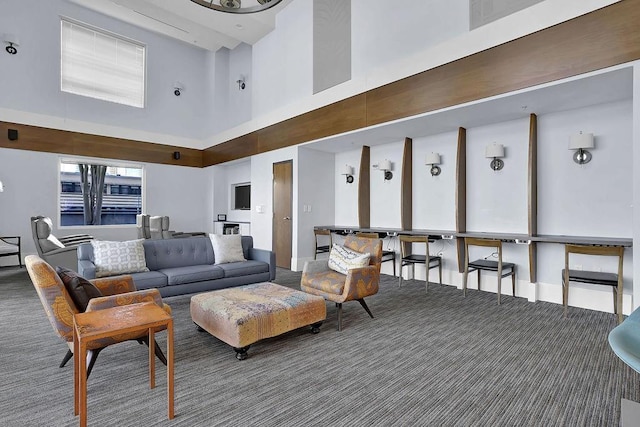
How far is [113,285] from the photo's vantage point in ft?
9.61

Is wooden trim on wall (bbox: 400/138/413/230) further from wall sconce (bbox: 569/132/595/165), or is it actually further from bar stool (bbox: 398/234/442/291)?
wall sconce (bbox: 569/132/595/165)

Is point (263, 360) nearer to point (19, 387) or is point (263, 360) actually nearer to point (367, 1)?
point (19, 387)

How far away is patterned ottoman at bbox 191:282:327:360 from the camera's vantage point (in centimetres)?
265

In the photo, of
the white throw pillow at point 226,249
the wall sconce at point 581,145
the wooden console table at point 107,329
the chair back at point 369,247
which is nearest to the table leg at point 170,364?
the wooden console table at point 107,329

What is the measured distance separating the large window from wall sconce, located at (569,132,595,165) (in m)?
9.07

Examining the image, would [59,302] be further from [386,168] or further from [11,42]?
[11,42]

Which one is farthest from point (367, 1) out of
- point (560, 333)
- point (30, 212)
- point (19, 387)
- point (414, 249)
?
point (30, 212)

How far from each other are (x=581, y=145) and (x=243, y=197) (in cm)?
732

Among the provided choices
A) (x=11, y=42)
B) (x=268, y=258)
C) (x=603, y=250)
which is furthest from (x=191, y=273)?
(x=11, y=42)

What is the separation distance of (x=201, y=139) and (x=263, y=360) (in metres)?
8.36

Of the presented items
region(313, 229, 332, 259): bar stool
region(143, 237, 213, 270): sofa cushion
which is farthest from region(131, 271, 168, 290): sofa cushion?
region(313, 229, 332, 259): bar stool

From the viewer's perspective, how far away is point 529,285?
4461 mm

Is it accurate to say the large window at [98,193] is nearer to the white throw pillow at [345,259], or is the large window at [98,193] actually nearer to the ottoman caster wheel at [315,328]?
the white throw pillow at [345,259]

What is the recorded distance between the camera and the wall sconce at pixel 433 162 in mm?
5422
